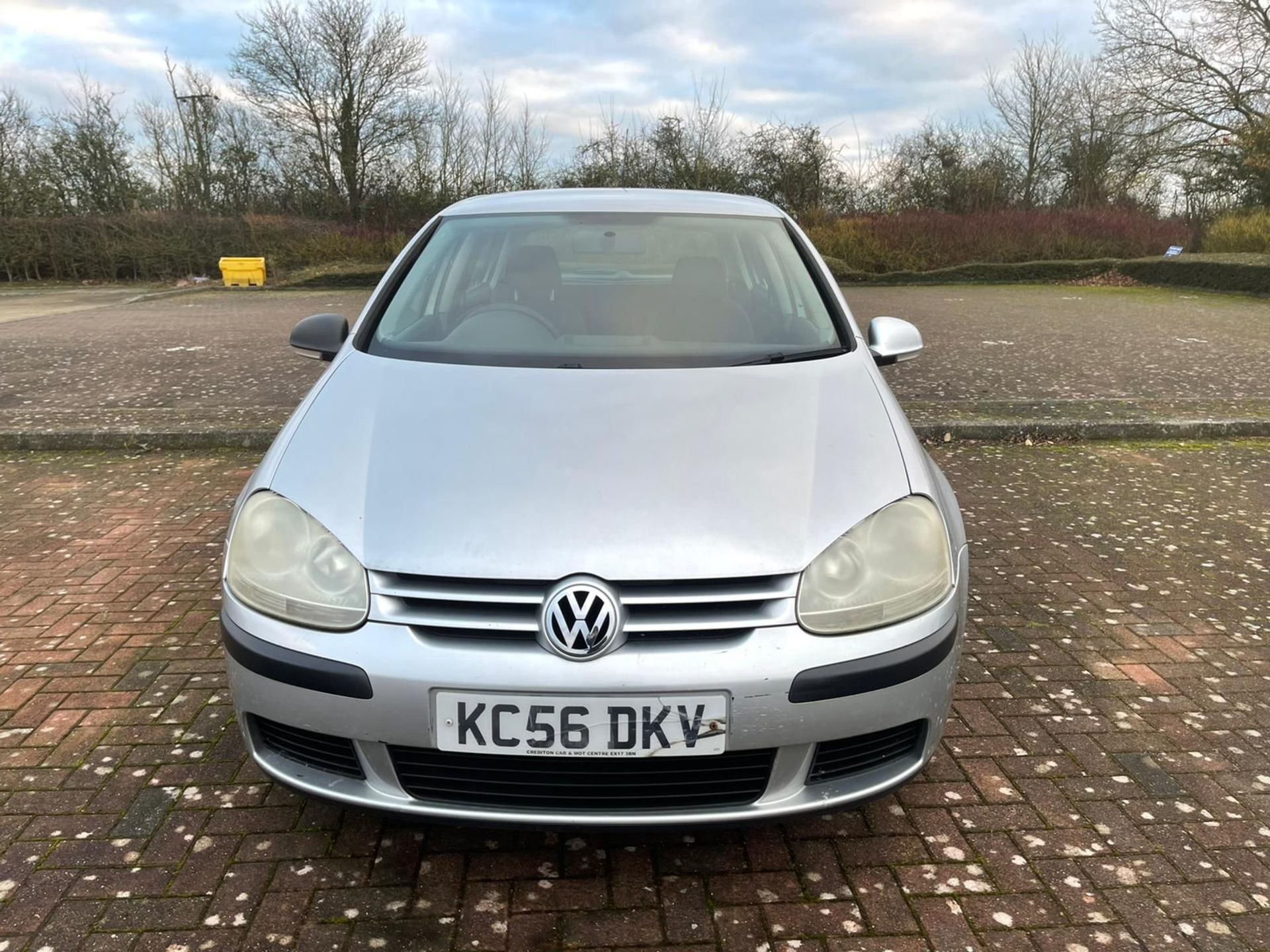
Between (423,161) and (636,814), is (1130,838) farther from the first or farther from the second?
(423,161)

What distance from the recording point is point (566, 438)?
209 cm

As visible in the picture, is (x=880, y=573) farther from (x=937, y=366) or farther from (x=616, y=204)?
(x=937, y=366)

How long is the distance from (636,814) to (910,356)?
2.03 m

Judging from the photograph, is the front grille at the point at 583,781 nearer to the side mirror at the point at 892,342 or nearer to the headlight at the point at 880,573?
the headlight at the point at 880,573

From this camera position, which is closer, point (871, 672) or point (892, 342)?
point (871, 672)

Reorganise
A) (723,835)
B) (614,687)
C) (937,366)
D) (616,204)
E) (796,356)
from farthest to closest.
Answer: (937,366) → (616,204) → (796,356) → (723,835) → (614,687)

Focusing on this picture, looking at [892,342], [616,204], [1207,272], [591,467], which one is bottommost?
[1207,272]

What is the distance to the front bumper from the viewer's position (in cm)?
168

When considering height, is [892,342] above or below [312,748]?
above

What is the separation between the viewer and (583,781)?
1.73 m

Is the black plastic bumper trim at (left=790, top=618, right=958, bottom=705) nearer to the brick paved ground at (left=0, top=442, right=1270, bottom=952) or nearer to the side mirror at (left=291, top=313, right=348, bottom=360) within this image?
the brick paved ground at (left=0, top=442, right=1270, bottom=952)

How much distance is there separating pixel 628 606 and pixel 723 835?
0.77m

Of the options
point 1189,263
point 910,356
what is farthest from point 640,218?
point 1189,263

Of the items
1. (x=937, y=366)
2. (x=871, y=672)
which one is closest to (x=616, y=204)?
(x=871, y=672)
